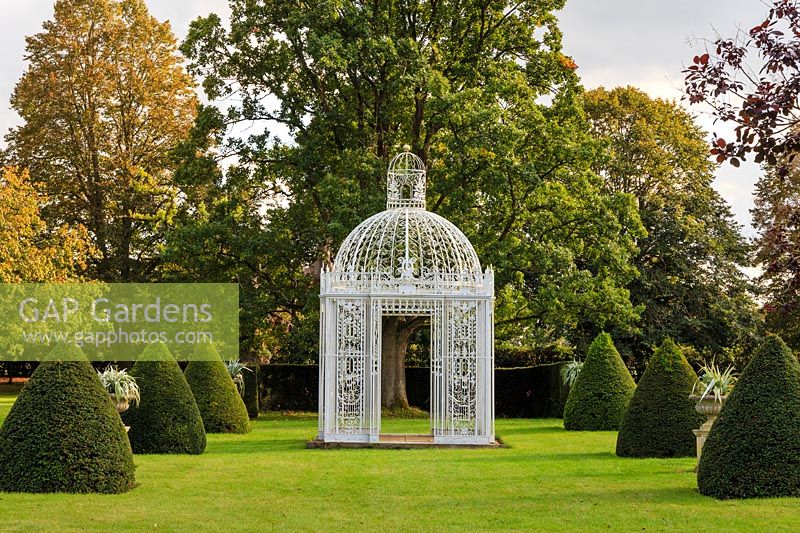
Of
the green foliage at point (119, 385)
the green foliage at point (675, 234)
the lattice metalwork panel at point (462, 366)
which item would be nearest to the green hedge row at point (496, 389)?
the green foliage at point (675, 234)

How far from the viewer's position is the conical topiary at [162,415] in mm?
15664

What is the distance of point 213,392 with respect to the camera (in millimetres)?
20000

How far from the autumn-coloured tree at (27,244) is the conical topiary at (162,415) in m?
13.5

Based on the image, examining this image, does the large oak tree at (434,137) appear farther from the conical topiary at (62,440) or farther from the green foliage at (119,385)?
the conical topiary at (62,440)

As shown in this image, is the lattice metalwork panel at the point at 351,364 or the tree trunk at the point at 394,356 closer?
the lattice metalwork panel at the point at 351,364

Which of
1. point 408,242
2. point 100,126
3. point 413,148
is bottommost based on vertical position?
point 408,242

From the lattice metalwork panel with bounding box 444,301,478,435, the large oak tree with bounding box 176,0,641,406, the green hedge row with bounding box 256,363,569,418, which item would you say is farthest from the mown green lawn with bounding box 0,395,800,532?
the green hedge row with bounding box 256,363,569,418

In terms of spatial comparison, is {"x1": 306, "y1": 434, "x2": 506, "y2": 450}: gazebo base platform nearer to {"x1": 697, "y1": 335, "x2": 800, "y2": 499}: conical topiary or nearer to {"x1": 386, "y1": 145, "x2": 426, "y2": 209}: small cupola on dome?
{"x1": 386, "y1": 145, "x2": 426, "y2": 209}: small cupola on dome

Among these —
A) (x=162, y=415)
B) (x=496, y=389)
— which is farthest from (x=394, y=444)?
(x=496, y=389)

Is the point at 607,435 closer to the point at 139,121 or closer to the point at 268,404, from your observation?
the point at 268,404

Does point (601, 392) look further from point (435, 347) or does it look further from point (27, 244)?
point (27, 244)

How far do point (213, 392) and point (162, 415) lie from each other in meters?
4.24

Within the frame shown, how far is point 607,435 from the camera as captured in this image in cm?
2012

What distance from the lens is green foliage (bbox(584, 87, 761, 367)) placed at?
33000 millimetres
